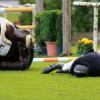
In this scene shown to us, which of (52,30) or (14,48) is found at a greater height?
(14,48)

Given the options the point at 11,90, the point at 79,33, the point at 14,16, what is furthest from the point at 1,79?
the point at 14,16

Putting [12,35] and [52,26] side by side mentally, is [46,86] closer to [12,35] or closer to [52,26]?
[12,35]

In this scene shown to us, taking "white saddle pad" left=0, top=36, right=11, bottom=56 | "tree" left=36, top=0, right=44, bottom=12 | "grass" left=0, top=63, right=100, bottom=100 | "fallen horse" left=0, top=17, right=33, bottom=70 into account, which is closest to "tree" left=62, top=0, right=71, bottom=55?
"tree" left=36, top=0, right=44, bottom=12

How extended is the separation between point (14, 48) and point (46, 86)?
291cm

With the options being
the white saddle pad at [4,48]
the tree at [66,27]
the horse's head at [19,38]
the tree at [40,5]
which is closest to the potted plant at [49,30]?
the tree at [66,27]

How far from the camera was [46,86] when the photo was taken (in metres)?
9.26

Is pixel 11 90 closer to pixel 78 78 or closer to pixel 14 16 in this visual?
pixel 78 78

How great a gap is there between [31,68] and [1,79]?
243cm

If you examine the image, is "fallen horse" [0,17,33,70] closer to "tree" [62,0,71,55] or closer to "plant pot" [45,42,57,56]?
"tree" [62,0,71,55]

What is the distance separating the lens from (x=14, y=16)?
45.3m

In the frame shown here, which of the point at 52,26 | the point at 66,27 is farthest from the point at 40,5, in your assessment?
the point at 66,27

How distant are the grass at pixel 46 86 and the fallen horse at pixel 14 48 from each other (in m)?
0.51

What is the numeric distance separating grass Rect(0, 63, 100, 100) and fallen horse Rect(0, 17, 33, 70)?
507 mm

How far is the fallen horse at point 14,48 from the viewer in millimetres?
11969
